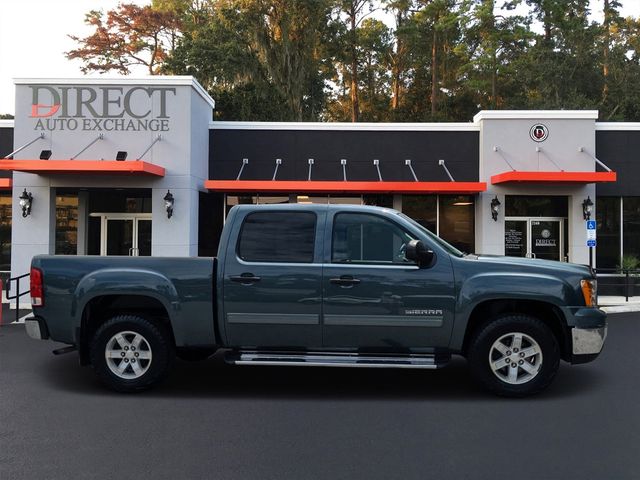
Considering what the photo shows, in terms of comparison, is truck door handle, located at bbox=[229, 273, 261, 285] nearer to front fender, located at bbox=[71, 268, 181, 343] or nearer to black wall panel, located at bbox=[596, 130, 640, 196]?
front fender, located at bbox=[71, 268, 181, 343]

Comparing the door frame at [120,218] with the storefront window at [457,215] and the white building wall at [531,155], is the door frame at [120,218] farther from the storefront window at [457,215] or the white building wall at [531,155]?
the white building wall at [531,155]

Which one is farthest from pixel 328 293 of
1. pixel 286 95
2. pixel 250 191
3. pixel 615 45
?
pixel 615 45

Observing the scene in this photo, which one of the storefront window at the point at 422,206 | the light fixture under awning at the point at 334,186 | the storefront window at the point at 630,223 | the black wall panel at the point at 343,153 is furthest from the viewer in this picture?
the storefront window at the point at 630,223

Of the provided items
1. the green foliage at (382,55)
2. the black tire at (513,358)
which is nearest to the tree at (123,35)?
the green foliage at (382,55)

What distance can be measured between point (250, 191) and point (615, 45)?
113ft

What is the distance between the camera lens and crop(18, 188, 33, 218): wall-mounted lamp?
52.3ft

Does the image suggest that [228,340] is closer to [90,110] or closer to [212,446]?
[212,446]

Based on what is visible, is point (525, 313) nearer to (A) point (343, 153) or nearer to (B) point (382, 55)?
(A) point (343, 153)

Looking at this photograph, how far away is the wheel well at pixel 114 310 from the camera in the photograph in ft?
22.3

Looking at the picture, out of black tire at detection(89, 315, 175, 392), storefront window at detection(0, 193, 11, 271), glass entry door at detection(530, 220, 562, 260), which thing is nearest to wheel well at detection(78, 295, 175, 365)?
black tire at detection(89, 315, 175, 392)

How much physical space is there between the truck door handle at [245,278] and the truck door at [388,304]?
743 millimetres

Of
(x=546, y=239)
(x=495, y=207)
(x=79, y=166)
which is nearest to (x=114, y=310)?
(x=79, y=166)

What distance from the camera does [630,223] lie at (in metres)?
19.3

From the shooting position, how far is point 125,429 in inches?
211
